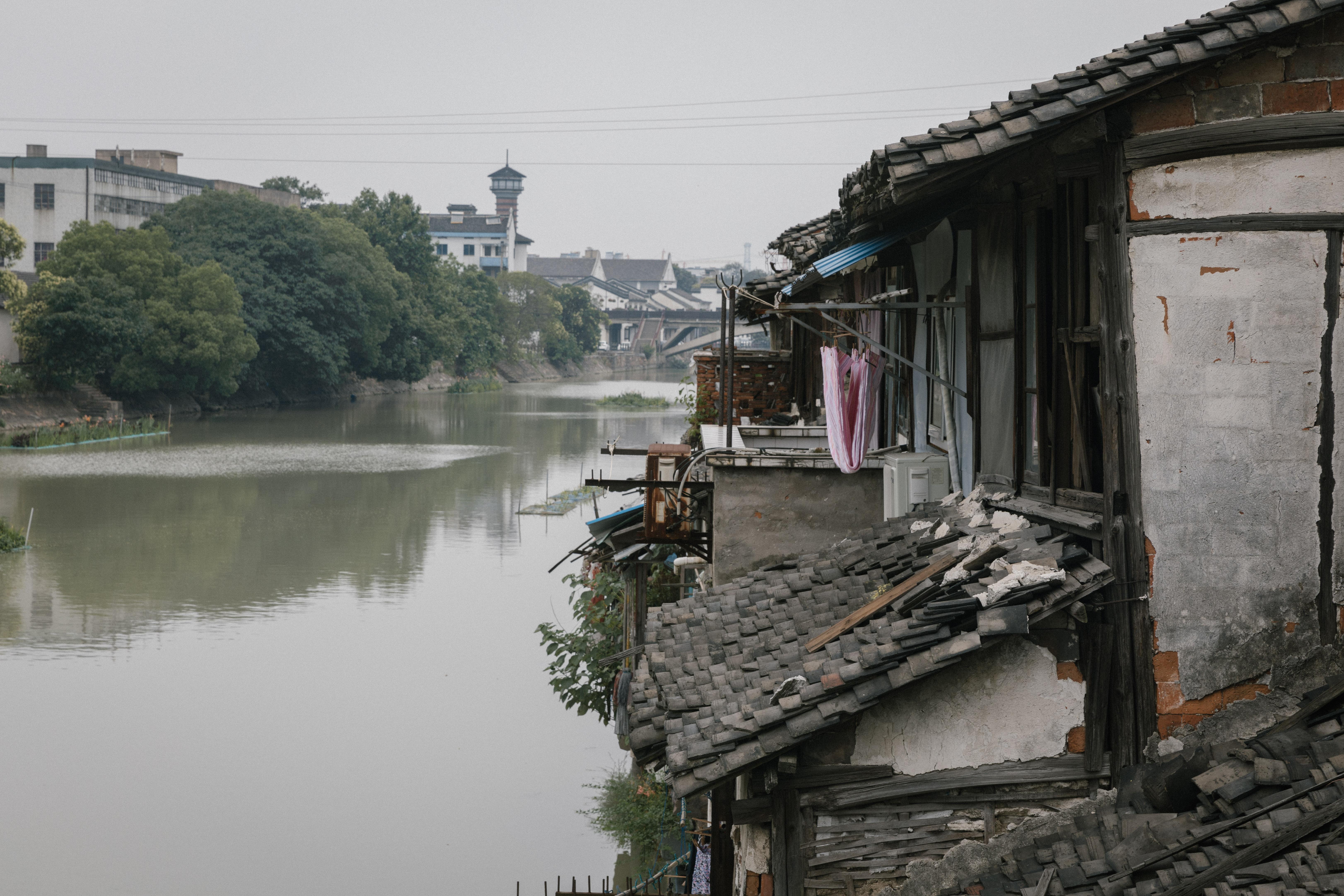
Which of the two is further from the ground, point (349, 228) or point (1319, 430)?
point (349, 228)

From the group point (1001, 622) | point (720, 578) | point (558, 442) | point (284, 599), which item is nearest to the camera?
point (1001, 622)

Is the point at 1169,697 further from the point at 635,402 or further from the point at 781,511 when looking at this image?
the point at 635,402

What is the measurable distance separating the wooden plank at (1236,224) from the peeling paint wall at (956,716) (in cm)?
182

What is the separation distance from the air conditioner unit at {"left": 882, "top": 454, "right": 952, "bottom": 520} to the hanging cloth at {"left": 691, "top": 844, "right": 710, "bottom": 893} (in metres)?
2.74

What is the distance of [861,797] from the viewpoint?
5285mm

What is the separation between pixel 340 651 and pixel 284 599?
342 centimetres

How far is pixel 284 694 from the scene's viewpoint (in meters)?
16.1

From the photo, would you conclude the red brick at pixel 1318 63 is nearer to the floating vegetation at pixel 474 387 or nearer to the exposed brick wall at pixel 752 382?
the exposed brick wall at pixel 752 382

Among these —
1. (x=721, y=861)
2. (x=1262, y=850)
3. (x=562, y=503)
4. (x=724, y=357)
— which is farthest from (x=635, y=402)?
(x=1262, y=850)

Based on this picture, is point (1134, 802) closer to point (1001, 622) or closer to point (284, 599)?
point (1001, 622)

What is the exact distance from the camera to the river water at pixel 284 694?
11.7 meters

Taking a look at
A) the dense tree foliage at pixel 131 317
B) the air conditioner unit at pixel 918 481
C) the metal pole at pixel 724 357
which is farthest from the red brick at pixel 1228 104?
the dense tree foliage at pixel 131 317

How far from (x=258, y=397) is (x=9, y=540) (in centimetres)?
3188

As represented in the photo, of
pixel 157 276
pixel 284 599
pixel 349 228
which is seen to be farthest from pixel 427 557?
pixel 349 228
